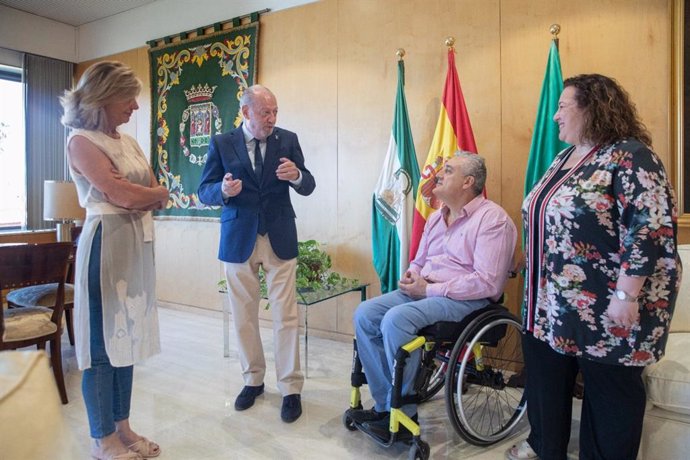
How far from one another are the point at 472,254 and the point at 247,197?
1.03m

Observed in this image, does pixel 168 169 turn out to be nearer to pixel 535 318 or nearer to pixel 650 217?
pixel 535 318

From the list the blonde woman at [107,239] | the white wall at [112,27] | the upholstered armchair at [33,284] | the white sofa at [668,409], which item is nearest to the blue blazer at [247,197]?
the blonde woman at [107,239]

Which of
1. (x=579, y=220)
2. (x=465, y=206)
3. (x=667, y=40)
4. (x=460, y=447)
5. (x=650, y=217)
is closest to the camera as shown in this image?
(x=650, y=217)

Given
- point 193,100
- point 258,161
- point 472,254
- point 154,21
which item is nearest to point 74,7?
point 154,21

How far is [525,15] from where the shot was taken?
107 inches

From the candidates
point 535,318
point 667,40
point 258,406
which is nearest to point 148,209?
point 258,406

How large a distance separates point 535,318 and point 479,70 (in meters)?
1.66

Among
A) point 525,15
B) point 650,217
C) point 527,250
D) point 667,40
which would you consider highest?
point 525,15

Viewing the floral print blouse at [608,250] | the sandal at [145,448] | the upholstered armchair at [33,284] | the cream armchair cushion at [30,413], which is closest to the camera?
the cream armchair cushion at [30,413]

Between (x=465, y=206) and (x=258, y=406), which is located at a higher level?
(x=465, y=206)

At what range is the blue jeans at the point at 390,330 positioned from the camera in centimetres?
187

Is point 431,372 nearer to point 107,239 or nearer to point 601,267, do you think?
point 601,267

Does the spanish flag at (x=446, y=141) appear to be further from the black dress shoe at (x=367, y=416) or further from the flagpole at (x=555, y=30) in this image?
the black dress shoe at (x=367, y=416)

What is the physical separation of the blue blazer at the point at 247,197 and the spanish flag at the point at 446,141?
692mm
